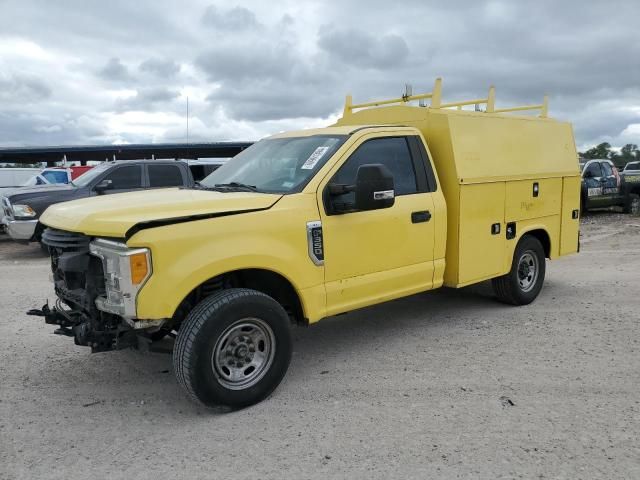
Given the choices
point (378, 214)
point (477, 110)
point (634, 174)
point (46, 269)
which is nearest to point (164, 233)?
point (378, 214)

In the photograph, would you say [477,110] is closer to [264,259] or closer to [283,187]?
[283,187]

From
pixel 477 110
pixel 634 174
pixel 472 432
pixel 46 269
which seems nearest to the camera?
pixel 472 432

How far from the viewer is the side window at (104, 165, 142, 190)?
10836 millimetres

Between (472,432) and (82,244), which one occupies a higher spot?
(82,244)

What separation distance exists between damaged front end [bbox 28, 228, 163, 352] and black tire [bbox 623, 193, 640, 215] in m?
17.2

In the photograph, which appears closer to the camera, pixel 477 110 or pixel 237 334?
pixel 237 334

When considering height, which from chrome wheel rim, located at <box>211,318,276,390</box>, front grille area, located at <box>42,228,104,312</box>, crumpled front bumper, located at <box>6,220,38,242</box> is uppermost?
front grille area, located at <box>42,228,104,312</box>

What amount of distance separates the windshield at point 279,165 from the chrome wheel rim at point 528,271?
301cm

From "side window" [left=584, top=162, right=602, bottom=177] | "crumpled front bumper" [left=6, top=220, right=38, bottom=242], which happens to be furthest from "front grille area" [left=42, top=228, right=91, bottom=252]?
"side window" [left=584, top=162, right=602, bottom=177]

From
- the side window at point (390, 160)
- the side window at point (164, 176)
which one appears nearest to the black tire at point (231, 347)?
the side window at point (390, 160)

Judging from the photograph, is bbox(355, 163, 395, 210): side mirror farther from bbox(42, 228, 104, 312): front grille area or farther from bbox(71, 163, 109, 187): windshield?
bbox(71, 163, 109, 187): windshield

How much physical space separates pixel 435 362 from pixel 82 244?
9.61ft

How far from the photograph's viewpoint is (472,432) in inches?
137

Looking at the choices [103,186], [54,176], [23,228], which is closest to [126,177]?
[103,186]
